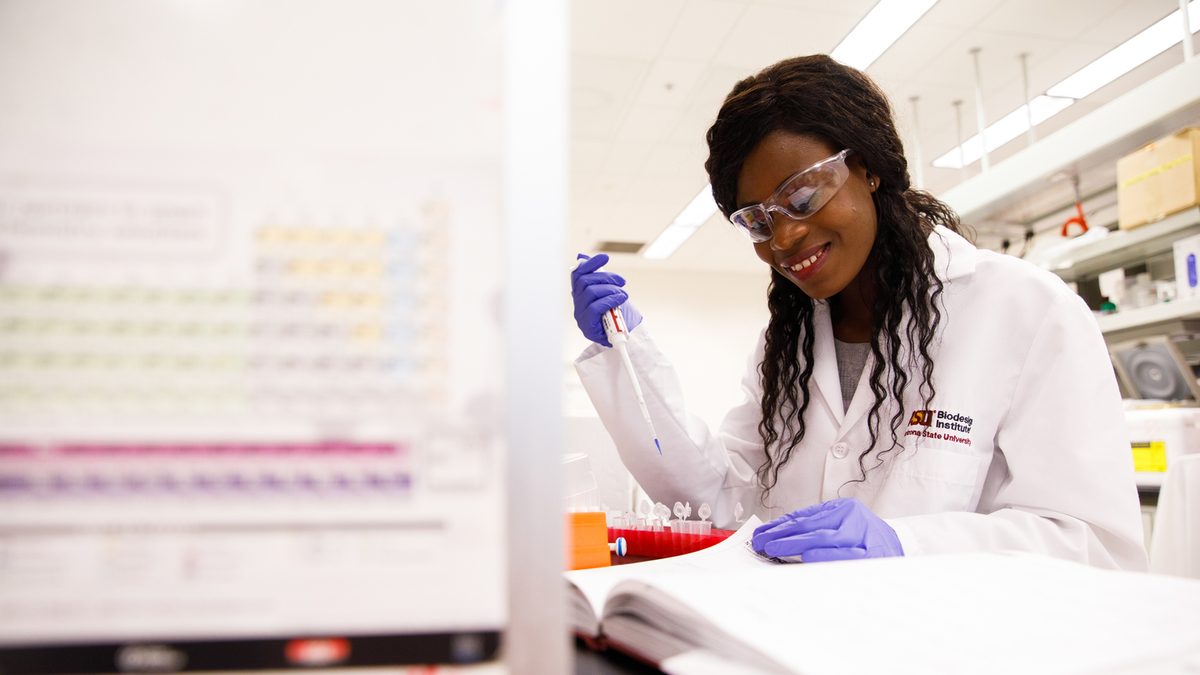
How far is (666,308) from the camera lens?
817 cm

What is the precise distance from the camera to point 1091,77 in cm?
412

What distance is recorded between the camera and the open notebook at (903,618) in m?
0.40

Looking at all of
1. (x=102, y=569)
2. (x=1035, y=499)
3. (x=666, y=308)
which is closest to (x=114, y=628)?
(x=102, y=569)

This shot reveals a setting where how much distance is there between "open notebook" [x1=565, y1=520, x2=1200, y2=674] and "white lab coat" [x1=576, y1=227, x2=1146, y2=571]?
0.98 feet

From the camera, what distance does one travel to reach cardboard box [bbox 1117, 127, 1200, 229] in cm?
274

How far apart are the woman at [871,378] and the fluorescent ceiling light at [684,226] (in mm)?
4224

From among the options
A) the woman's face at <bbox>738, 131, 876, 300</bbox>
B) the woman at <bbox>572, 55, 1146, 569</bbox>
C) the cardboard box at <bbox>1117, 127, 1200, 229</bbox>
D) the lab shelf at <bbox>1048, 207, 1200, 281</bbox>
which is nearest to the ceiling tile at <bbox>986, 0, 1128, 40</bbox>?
the cardboard box at <bbox>1117, 127, 1200, 229</bbox>

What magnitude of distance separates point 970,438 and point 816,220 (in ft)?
1.43

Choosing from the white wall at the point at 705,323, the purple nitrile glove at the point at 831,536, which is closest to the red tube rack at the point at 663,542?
the purple nitrile glove at the point at 831,536

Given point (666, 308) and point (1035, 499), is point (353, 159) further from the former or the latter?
point (666, 308)

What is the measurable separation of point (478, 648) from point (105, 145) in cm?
29

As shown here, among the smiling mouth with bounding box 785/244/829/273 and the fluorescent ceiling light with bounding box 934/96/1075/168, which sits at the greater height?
the fluorescent ceiling light with bounding box 934/96/1075/168

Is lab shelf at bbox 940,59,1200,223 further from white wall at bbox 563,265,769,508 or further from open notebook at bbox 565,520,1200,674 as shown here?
white wall at bbox 563,265,769,508

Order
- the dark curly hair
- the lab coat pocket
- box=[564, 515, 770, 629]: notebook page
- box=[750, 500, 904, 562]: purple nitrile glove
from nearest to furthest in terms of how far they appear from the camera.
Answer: box=[564, 515, 770, 629]: notebook page, box=[750, 500, 904, 562]: purple nitrile glove, the lab coat pocket, the dark curly hair
